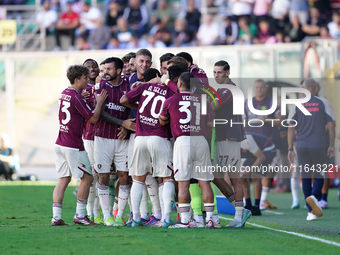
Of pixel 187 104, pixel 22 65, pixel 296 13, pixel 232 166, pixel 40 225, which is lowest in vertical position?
pixel 40 225

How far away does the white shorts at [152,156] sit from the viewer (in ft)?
24.0

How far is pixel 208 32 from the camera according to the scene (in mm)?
20141

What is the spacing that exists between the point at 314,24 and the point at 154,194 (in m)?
12.7

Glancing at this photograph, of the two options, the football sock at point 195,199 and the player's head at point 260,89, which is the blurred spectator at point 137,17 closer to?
the player's head at point 260,89

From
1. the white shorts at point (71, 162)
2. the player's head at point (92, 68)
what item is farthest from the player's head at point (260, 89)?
the white shorts at point (71, 162)

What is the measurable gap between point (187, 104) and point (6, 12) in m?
17.6

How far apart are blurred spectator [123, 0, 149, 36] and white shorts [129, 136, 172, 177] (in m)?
13.9

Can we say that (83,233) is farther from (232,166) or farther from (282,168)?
(282,168)

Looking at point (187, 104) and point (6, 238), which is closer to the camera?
point (6, 238)

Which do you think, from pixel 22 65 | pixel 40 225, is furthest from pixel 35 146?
pixel 40 225

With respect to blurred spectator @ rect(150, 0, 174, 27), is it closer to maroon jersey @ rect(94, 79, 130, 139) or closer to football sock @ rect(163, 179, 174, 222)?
maroon jersey @ rect(94, 79, 130, 139)

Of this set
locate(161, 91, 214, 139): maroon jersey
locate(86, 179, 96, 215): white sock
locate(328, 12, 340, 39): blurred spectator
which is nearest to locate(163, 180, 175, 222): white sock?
locate(161, 91, 214, 139): maroon jersey

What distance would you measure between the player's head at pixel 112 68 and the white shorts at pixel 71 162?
1098 mm

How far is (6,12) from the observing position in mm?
22875
